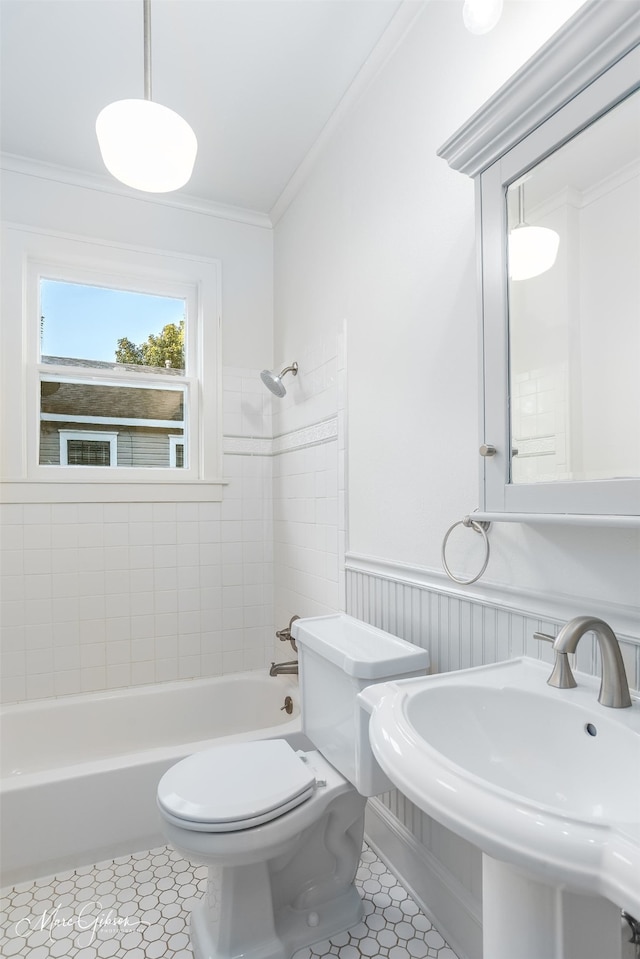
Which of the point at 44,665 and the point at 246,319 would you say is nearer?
the point at 44,665

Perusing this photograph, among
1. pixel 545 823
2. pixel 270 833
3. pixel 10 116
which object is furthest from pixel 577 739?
pixel 10 116

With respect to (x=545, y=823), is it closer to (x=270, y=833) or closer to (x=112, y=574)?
(x=270, y=833)

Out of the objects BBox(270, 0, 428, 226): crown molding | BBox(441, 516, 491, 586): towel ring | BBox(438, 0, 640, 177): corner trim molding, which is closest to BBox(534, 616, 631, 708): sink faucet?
BBox(441, 516, 491, 586): towel ring

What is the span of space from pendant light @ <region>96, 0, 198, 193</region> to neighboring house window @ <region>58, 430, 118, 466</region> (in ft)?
4.41

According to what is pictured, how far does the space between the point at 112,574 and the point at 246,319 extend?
1437 mm

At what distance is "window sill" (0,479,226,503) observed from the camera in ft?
7.68

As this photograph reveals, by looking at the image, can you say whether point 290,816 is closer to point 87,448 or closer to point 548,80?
point 548,80

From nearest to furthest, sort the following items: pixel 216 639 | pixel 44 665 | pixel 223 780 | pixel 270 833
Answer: pixel 270 833, pixel 223 780, pixel 44 665, pixel 216 639

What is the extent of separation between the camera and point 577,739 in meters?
0.89

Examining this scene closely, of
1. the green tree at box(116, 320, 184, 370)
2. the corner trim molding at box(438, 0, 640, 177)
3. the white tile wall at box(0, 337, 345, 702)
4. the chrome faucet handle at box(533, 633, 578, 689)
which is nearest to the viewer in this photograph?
the corner trim molding at box(438, 0, 640, 177)

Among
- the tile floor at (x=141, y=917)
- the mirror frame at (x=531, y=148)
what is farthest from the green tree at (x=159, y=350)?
the tile floor at (x=141, y=917)

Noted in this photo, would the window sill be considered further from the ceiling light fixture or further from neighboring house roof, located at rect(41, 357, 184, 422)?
the ceiling light fixture

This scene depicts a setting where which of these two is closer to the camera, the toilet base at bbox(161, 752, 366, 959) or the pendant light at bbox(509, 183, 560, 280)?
the pendant light at bbox(509, 183, 560, 280)

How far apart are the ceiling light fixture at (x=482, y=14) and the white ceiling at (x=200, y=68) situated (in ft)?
1.77
